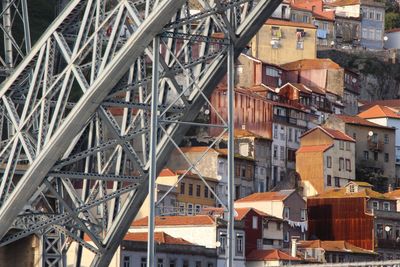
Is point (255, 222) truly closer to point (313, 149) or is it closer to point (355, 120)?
point (313, 149)

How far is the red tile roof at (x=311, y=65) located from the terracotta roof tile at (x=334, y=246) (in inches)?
1306

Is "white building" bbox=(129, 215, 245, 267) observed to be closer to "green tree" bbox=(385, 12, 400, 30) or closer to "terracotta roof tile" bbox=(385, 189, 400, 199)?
"terracotta roof tile" bbox=(385, 189, 400, 199)

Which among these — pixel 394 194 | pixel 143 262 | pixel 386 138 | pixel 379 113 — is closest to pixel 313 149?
pixel 394 194

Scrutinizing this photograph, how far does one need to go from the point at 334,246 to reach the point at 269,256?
289 inches

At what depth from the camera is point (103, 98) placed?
121 ft

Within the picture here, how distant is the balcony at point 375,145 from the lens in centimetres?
11725

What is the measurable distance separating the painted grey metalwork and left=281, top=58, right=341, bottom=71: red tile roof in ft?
290

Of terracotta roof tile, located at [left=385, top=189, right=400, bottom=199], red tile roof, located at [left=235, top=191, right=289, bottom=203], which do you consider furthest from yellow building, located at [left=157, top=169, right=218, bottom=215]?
terracotta roof tile, located at [left=385, top=189, right=400, bottom=199]

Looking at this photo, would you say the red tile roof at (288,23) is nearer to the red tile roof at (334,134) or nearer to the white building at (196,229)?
the red tile roof at (334,134)

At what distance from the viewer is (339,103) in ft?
421

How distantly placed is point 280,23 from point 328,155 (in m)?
26.0

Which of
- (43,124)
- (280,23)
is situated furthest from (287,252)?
(43,124)

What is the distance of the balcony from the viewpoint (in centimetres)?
11725

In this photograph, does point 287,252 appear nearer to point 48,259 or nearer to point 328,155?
point 328,155
